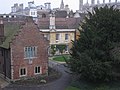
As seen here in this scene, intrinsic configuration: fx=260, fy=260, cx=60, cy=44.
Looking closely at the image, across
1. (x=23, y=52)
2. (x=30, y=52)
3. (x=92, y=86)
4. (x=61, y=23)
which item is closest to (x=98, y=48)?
(x=92, y=86)

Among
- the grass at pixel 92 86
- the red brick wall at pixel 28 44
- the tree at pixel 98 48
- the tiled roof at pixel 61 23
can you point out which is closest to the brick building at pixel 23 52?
the red brick wall at pixel 28 44

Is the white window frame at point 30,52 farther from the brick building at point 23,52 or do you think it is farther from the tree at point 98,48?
the tree at point 98,48

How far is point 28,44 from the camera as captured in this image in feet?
118

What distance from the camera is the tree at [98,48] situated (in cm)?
3074

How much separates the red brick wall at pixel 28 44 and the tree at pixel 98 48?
4828mm

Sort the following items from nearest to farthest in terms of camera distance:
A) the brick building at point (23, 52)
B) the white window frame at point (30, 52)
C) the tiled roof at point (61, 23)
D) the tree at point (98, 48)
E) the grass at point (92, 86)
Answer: the tree at point (98, 48) → the grass at point (92, 86) → the brick building at point (23, 52) → the white window frame at point (30, 52) → the tiled roof at point (61, 23)

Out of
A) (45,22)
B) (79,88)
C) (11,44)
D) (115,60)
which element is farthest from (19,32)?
(45,22)

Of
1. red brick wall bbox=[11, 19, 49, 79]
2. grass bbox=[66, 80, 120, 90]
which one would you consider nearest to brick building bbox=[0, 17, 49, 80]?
red brick wall bbox=[11, 19, 49, 79]

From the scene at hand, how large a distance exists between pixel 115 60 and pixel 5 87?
46.2 ft

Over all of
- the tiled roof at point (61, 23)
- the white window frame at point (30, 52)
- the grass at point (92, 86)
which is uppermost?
the tiled roof at point (61, 23)

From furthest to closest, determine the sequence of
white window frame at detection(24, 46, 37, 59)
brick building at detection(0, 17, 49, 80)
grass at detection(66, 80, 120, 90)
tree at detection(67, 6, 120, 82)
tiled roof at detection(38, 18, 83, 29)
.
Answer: tiled roof at detection(38, 18, 83, 29)
white window frame at detection(24, 46, 37, 59)
brick building at detection(0, 17, 49, 80)
grass at detection(66, 80, 120, 90)
tree at detection(67, 6, 120, 82)

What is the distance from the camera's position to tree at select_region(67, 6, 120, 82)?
101 ft

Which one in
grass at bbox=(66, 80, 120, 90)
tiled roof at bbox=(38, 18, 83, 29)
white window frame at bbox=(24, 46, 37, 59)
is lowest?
grass at bbox=(66, 80, 120, 90)

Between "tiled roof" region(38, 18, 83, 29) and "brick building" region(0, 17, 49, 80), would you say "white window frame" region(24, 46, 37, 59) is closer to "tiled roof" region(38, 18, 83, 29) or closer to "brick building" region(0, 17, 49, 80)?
"brick building" region(0, 17, 49, 80)
